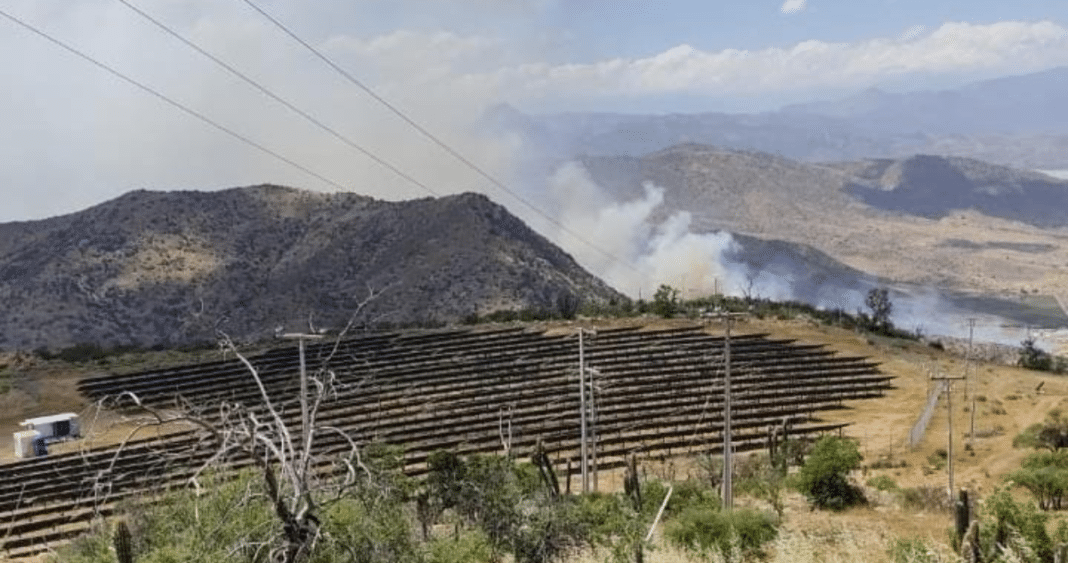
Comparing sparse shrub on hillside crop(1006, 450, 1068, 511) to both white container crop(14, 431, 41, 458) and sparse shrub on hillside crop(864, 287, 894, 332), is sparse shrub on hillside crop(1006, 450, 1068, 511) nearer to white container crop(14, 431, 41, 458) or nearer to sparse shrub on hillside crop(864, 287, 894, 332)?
white container crop(14, 431, 41, 458)

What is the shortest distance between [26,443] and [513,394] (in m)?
27.5

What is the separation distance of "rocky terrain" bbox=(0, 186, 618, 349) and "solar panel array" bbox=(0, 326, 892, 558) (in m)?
28.4

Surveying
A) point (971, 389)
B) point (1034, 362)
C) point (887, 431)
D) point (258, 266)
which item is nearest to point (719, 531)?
point (887, 431)

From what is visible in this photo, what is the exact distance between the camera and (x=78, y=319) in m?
113

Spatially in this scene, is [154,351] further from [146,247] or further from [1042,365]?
[1042,365]

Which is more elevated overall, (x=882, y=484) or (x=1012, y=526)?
(x=1012, y=526)

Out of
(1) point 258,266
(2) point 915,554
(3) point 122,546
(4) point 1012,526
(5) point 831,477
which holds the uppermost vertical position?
(1) point 258,266

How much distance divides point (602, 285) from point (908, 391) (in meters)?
78.2

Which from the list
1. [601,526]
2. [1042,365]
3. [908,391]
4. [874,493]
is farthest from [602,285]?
[601,526]

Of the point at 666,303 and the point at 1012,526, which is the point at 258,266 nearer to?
the point at 666,303

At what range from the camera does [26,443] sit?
183 ft

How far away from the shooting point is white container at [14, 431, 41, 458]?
5556cm

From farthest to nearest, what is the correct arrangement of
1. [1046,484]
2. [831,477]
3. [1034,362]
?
1. [1034,362]
2. [831,477]
3. [1046,484]

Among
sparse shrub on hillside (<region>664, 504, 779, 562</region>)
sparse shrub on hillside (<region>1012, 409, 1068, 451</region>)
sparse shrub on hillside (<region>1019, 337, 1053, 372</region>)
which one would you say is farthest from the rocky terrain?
sparse shrub on hillside (<region>664, 504, 779, 562</region>)
